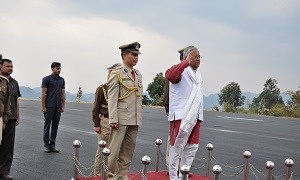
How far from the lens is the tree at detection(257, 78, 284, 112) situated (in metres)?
40.8

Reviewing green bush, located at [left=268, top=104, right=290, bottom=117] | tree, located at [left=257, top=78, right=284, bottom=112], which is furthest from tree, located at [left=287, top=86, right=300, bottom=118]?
tree, located at [left=257, top=78, right=284, bottom=112]

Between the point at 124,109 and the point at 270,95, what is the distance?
37.9 m

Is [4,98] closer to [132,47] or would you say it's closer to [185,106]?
[132,47]

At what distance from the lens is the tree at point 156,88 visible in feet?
121

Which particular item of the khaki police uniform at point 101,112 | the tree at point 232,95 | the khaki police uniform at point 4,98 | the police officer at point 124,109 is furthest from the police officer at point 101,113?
the tree at point 232,95

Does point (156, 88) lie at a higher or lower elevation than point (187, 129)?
higher

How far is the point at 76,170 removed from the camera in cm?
615

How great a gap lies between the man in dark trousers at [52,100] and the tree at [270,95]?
33.4m

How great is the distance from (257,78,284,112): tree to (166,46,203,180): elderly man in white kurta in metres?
35.8

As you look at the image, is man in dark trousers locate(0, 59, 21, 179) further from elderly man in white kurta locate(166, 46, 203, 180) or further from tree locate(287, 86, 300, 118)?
tree locate(287, 86, 300, 118)

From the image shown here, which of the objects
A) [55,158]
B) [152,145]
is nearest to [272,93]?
[152,145]

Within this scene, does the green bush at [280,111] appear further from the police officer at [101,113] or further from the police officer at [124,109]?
the police officer at [124,109]

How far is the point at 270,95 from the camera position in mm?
41656

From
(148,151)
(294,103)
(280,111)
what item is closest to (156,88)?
(280,111)
